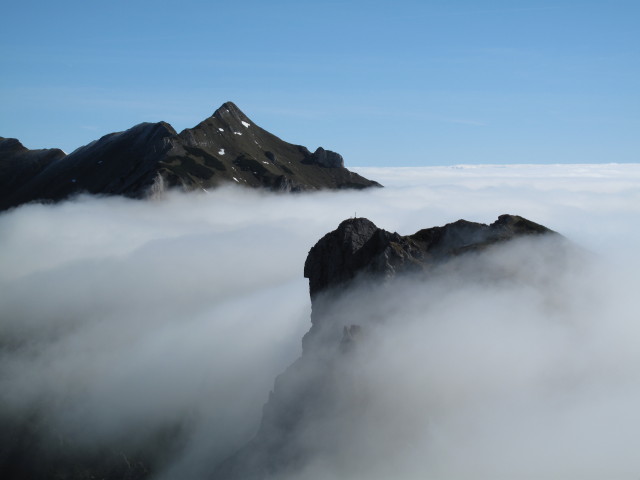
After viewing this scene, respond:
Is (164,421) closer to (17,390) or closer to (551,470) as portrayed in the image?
(17,390)

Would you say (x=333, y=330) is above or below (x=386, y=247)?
below

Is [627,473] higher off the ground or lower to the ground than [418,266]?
lower

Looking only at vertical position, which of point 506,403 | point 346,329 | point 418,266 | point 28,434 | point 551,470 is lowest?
point 28,434

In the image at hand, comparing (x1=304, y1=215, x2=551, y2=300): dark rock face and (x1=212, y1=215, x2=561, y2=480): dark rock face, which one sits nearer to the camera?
(x1=212, y1=215, x2=561, y2=480): dark rock face

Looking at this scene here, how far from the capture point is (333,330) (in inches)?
→ 3664

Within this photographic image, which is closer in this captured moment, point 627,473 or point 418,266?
point 627,473

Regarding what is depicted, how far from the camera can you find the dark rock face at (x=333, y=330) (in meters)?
85.8

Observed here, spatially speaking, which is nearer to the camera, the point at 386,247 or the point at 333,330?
the point at 333,330

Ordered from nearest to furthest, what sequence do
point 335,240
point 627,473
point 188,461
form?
1. point 627,473
2. point 335,240
3. point 188,461

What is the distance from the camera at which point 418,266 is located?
95.4 meters

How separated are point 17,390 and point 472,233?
473ft

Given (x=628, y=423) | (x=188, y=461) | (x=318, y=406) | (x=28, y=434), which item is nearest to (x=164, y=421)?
(x=188, y=461)

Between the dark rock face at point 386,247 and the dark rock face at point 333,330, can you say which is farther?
the dark rock face at point 386,247

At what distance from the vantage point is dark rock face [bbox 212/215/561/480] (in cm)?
8581
